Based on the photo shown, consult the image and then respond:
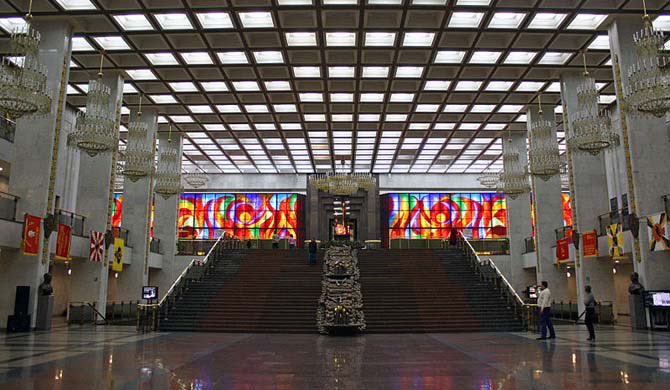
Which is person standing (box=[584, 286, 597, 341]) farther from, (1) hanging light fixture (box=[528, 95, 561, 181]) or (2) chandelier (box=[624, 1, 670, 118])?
(1) hanging light fixture (box=[528, 95, 561, 181])

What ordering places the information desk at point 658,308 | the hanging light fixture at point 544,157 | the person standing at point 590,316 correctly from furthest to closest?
the hanging light fixture at point 544,157, the information desk at point 658,308, the person standing at point 590,316

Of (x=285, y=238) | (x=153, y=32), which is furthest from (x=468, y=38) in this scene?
(x=285, y=238)

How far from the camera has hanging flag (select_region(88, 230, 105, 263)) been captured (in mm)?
19609

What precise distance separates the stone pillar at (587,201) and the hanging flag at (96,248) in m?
18.4

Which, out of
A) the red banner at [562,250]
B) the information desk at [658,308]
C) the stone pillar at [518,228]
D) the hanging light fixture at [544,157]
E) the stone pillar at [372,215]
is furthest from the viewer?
the stone pillar at [372,215]

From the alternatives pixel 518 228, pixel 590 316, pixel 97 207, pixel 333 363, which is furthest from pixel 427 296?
pixel 97 207

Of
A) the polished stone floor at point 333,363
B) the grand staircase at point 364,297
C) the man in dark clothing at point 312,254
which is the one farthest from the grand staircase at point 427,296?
the polished stone floor at point 333,363

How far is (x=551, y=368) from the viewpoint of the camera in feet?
26.2

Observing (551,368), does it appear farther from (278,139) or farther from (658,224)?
(278,139)

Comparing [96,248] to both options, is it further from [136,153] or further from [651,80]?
[651,80]

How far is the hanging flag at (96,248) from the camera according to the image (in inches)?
772

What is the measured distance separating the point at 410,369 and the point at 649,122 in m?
13.0

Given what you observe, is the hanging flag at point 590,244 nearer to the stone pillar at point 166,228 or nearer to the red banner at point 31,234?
the red banner at point 31,234

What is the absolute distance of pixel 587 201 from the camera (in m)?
20.4
